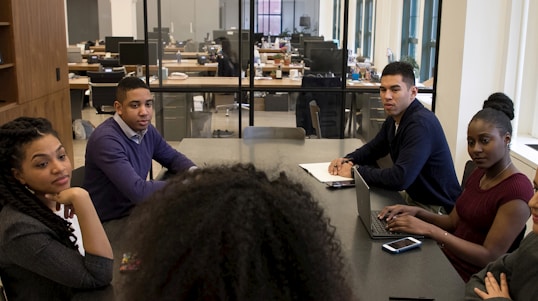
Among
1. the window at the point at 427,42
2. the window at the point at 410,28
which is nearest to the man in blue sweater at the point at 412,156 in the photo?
the window at the point at 427,42

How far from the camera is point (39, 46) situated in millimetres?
4805

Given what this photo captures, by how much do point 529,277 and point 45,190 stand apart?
1.42 m

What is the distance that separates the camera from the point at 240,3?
4.94m

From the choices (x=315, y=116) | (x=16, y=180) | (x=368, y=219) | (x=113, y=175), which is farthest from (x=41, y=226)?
(x=315, y=116)

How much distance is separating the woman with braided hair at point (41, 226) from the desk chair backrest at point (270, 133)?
2248 millimetres

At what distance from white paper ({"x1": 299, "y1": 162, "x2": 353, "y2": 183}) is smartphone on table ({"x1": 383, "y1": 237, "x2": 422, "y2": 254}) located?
0.80 metres

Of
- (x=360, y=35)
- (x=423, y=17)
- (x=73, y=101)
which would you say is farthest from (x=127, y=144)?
(x=360, y=35)

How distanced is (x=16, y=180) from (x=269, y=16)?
12.7ft

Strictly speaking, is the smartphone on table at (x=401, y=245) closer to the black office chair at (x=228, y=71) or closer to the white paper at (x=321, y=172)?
the white paper at (x=321, y=172)

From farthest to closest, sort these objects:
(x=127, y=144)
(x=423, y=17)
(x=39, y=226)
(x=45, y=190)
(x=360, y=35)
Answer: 1. (x=360, y=35)
2. (x=423, y=17)
3. (x=127, y=144)
4. (x=45, y=190)
5. (x=39, y=226)

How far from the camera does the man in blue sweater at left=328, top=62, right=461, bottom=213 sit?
8.74ft

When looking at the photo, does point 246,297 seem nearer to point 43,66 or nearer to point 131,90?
point 131,90

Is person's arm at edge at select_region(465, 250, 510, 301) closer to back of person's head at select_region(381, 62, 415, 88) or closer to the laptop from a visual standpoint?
the laptop

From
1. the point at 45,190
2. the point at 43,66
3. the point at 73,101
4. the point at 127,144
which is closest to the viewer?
the point at 45,190
